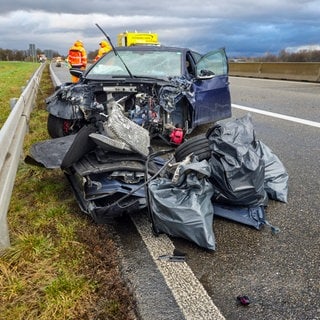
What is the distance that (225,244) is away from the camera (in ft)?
10.5

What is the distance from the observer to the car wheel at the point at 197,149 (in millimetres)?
3799

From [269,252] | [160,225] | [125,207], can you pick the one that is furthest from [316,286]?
[125,207]

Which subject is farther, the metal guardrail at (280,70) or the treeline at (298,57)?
the treeline at (298,57)

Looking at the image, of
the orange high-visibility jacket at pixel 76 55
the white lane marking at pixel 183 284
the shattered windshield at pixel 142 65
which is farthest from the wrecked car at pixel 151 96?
the orange high-visibility jacket at pixel 76 55

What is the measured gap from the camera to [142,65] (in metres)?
6.82

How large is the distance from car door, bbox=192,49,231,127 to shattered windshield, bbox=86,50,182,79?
14.9 inches

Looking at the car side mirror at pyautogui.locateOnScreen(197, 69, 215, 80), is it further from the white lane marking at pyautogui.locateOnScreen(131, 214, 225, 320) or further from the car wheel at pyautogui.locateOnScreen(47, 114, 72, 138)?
the white lane marking at pyautogui.locateOnScreen(131, 214, 225, 320)

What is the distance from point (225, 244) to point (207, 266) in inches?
13.9

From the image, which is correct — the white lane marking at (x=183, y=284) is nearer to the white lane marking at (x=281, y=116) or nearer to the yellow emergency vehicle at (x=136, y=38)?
the white lane marking at (x=281, y=116)

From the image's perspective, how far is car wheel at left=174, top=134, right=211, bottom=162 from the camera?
380cm

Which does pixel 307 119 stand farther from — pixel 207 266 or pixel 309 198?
pixel 207 266

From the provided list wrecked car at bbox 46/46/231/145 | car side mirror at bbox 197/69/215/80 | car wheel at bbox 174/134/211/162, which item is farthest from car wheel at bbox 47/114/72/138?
car wheel at bbox 174/134/211/162

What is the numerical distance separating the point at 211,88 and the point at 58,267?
4596 millimetres

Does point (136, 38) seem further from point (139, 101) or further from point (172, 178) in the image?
point (172, 178)
